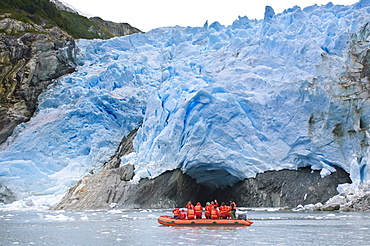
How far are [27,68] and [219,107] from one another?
587 inches

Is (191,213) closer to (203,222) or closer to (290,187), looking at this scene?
(203,222)

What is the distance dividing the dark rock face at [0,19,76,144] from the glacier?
3.47ft

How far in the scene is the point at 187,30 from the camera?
30.0 m

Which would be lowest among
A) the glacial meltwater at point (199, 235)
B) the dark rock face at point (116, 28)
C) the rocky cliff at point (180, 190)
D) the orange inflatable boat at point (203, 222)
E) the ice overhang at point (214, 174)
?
the glacial meltwater at point (199, 235)

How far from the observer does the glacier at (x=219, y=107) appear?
18.9m

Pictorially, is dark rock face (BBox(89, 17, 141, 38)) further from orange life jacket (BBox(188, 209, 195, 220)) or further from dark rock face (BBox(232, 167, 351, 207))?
orange life jacket (BBox(188, 209, 195, 220))

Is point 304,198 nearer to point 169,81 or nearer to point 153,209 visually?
point 153,209

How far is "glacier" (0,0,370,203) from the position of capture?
18.9 meters

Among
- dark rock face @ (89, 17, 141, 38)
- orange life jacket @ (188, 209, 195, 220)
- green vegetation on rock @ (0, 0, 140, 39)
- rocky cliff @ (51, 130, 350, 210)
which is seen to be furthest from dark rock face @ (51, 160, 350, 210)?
dark rock face @ (89, 17, 141, 38)

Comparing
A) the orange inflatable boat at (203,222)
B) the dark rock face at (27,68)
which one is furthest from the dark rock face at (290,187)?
the dark rock face at (27,68)

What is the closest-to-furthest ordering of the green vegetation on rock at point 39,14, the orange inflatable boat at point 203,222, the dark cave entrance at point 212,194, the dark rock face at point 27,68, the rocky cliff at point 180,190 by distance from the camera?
the orange inflatable boat at point 203,222 < the rocky cliff at point 180,190 < the dark cave entrance at point 212,194 < the dark rock face at point 27,68 < the green vegetation on rock at point 39,14

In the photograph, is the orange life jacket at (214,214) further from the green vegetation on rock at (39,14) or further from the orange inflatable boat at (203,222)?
the green vegetation on rock at (39,14)

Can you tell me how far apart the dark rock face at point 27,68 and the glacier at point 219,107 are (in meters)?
1.06

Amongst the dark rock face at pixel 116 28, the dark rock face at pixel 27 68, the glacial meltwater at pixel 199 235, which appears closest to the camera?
the glacial meltwater at pixel 199 235
